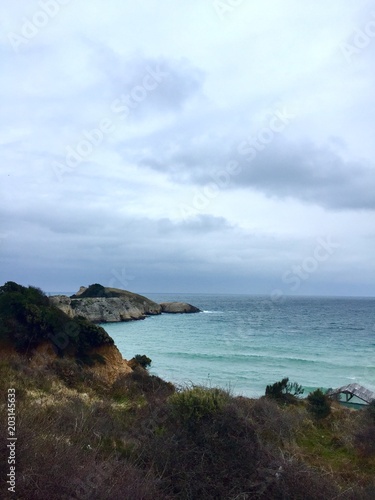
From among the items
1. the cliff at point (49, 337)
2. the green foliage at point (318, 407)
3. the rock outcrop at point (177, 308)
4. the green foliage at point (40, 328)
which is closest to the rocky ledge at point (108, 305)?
the rock outcrop at point (177, 308)

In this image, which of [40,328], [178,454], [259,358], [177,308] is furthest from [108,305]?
[178,454]

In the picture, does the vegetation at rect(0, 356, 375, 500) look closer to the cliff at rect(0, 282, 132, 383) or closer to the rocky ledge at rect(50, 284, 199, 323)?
the cliff at rect(0, 282, 132, 383)

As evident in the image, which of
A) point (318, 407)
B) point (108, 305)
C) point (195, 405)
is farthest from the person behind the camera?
point (108, 305)

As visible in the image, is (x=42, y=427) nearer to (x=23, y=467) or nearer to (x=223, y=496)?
(x=23, y=467)

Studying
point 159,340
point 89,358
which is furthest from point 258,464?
point 159,340

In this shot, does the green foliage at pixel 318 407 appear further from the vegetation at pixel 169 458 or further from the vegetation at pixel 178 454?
the vegetation at pixel 169 458

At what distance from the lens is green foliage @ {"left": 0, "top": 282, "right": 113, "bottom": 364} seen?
57.5ft

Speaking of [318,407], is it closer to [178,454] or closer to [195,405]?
[195,405]

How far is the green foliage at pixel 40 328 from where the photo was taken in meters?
17.5

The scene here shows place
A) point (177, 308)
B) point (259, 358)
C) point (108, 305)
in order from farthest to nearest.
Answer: point (177, 308), point (108, 305), point (259, 358)

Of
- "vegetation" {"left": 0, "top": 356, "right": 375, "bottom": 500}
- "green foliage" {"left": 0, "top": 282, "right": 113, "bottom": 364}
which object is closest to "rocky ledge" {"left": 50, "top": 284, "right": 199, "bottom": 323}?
"green foliage" {"left": 0, "top": 282, "right": 113, "bottom": 364}

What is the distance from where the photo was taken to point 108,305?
81.6 m

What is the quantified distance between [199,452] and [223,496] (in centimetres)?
80

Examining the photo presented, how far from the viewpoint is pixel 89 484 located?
4.65 metres
